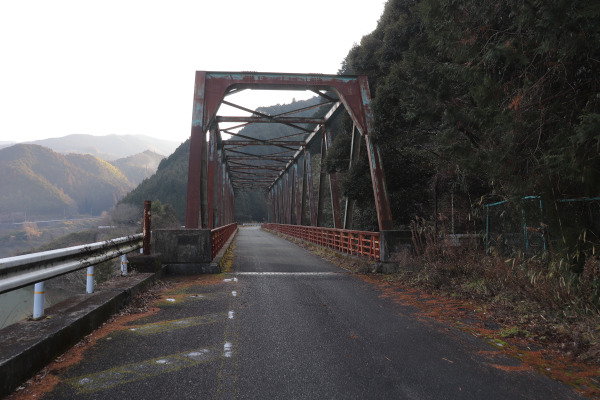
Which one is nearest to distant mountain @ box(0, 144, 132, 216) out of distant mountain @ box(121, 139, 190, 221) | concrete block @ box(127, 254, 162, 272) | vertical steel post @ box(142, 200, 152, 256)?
distant mountain @ box(121, 139, 190, 221)

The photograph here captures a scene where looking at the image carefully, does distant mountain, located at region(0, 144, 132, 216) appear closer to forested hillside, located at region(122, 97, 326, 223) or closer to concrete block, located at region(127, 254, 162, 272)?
forested hillside, located at region(122, 97, 326, 223)

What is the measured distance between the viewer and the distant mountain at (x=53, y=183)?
149 meters

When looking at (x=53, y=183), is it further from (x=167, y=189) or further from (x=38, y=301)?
(x=38, y=301)

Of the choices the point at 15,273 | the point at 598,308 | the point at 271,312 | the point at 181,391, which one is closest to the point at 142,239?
the point at 271,312

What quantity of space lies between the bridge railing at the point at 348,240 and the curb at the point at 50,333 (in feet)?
21.9

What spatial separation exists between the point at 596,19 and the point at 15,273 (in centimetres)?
591

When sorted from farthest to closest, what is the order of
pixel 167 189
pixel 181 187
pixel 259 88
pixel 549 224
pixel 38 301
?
pixel 181 187, pixel 167 189, pixel 259 88, pixel 549 224, pixel 38 301

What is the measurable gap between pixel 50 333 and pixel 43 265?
80cm

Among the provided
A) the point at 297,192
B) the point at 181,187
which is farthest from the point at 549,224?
the point at 181,187

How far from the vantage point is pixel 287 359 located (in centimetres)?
351

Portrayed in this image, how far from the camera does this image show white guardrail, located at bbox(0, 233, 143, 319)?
323 cm

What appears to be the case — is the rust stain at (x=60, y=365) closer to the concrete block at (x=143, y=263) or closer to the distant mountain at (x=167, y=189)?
the concrete block at (x=143, y=263)

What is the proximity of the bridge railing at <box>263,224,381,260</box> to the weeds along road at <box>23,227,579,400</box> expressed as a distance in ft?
15.2

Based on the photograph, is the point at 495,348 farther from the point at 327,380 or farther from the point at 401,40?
the point at 401,40
